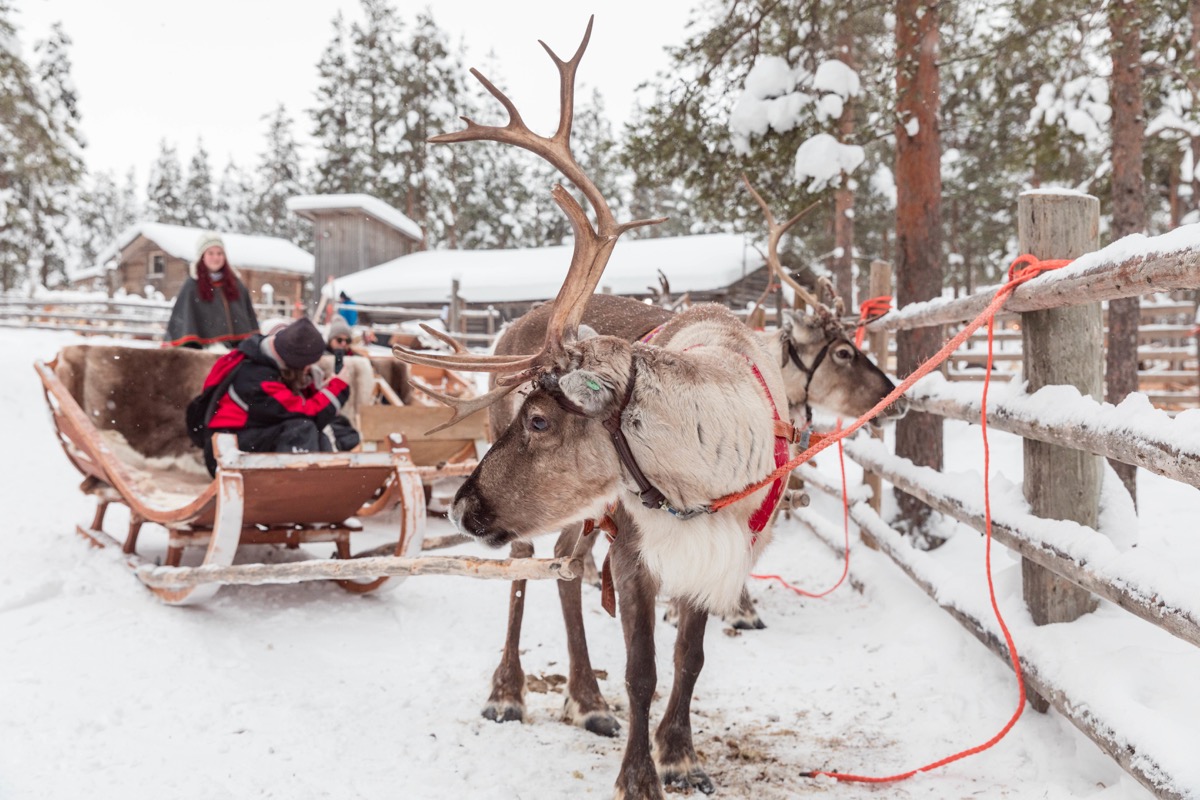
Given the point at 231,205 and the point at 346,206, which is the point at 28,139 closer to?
the point at 346,206

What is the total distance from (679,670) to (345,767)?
47.4 inches

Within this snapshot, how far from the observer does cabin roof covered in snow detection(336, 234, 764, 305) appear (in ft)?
65.2

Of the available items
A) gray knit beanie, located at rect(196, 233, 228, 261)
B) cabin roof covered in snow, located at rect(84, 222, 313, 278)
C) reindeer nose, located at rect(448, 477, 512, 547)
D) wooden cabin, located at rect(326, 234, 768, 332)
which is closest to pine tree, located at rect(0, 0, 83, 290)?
wooden cabin, located at rect(326, 234, 768, 332)

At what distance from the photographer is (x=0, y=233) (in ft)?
78.9

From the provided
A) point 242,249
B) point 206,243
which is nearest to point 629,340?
point 206,243

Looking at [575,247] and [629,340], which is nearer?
[575,247]

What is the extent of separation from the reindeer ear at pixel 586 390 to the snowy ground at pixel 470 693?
1.34m

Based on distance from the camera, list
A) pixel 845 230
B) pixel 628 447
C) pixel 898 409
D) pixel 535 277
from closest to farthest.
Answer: pixel 628 447 < pixel 898 409 < pixel 845 230 < pixel 535 277

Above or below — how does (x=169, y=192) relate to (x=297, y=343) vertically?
above

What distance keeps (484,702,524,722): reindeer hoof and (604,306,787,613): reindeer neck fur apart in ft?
3.22

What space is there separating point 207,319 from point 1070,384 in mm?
5931

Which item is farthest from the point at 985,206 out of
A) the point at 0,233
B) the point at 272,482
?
the point at 0,233

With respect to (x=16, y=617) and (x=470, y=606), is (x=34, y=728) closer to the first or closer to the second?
(x=16, y=617)

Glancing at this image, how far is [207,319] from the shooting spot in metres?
6.40
